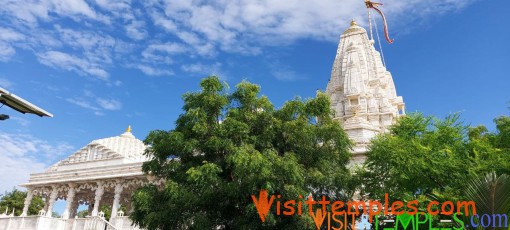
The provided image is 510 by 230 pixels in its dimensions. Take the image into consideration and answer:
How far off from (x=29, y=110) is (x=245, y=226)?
737cm

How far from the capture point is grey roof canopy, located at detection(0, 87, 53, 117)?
753 cm

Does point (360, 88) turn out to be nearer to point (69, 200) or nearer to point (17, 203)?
point (69, 200)

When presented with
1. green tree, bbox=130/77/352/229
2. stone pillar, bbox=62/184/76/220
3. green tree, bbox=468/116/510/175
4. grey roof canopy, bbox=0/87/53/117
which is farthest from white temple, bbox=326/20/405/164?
grey roof canopy, bbox=0/87/53/117

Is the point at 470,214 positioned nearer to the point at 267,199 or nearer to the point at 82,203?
the point at 267,199

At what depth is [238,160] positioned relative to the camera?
506 inches

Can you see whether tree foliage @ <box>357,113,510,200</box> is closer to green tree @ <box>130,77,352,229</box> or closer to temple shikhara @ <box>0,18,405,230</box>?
green tree @ <box>130,77,352,229</box>

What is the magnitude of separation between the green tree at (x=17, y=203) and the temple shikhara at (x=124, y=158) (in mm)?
12204

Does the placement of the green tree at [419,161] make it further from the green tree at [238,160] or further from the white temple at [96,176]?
the white temple at [96,176]

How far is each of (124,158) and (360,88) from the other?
836 inches

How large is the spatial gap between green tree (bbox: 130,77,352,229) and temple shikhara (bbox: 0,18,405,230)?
895 cm

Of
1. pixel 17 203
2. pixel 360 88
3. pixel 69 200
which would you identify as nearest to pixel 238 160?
pixel 69 200

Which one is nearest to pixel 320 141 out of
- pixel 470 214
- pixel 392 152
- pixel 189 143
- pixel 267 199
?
pixel 392 152

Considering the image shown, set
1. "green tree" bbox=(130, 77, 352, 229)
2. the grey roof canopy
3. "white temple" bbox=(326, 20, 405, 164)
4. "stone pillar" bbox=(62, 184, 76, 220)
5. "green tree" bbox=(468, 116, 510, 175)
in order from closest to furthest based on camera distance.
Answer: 1. the grey roof canopy
2. "green tree" bbox=(468, 116, 510, 175)
3. "green tree" bbox=(130, 77, 352, 229)
4. "stone pillar" bbox=(62, 184, 76, 220)
5. "white temple" bbox=(326, 20, 405, 164)

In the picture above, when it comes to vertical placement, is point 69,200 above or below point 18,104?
below
